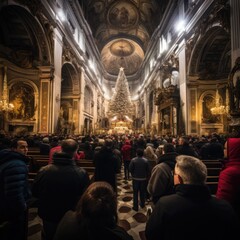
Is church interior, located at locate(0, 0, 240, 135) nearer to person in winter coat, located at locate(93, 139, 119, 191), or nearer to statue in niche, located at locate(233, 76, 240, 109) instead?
statue in niche, located at locate(233, 76, 240, 109)

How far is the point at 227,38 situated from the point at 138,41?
23.2 metres

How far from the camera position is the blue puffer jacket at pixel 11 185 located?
1941mm

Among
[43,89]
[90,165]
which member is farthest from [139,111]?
[90,165]

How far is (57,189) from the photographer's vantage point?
1977 mm

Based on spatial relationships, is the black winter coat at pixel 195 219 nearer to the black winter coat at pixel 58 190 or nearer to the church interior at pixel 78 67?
the black winter coat at pixel 58 190

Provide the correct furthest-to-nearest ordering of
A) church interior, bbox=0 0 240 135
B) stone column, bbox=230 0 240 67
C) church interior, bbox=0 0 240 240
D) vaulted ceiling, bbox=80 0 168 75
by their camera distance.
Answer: vaulted ceiling, bbox=80 0 168 75
church interior, bbox=0 0 240 135
church interior, bbox=0 0 240 240
stone column, bbox=230 0 240 67

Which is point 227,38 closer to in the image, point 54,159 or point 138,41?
point 54,159

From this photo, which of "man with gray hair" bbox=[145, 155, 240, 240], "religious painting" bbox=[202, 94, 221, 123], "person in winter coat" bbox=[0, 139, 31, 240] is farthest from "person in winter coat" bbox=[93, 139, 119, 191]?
"religious painting" bbox=[202, 94, 221, 123]

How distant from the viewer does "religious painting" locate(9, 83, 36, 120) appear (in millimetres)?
11422

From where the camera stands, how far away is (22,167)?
207 centimetres

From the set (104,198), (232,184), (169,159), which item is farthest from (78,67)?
(104,198)

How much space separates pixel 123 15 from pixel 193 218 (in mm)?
30672

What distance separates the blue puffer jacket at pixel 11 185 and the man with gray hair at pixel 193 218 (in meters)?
1.51

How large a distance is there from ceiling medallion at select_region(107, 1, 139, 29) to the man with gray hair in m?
28.2
